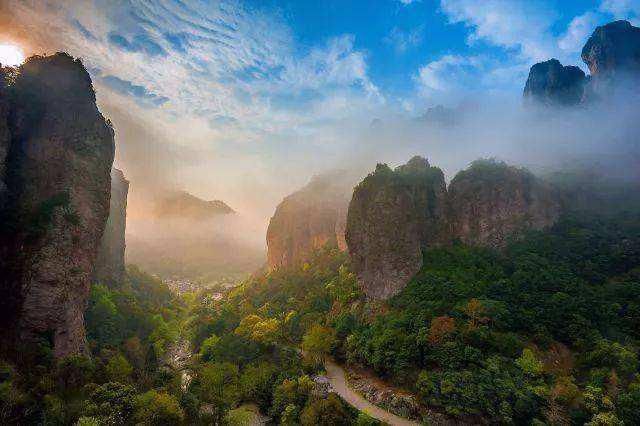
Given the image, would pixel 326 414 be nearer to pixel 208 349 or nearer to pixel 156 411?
pixel 156 411

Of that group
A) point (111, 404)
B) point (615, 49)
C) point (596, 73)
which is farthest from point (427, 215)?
point (615, 49)

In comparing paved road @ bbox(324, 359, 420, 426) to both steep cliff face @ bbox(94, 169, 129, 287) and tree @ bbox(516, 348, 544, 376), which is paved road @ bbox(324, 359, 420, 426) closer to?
tree @ bbox(516, 348, 544, 376)

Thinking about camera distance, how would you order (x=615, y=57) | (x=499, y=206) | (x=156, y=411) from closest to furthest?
(x=156, y=411)
(x=499, y=206)
(x=615, y=57)

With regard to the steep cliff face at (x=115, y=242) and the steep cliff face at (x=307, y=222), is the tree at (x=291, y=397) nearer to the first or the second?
the steep cliff face at (x=115, y=242)

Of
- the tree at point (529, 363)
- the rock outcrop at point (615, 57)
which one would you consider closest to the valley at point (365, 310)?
the tree at point (529, 363)

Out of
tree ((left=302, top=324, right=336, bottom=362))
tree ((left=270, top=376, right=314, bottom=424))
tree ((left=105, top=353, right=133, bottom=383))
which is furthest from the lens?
tree ((left=302, top=324, right=336, bottom=362))

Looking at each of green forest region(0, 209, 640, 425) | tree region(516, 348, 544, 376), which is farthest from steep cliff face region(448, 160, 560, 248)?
tree region(516, 348, 544, 376)
